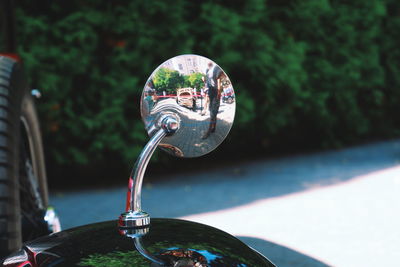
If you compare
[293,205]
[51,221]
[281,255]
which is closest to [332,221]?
[293,205]

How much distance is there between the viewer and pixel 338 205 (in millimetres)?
4953

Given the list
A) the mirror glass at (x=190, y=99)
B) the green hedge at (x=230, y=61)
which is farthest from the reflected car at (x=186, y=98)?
the green hedge at (x=230, y=61)

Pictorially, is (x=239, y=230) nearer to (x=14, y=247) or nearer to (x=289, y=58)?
(x=14, y=247)

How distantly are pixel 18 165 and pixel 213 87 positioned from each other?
32.8 inches

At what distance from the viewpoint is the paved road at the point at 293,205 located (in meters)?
3.65

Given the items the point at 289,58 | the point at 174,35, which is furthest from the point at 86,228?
the point at 289,58

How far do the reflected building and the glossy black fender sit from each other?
0.39 m

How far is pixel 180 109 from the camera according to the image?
124 cm

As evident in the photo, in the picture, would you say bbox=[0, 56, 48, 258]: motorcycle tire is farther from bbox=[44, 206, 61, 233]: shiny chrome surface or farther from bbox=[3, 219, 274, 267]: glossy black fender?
bbox=[3, 219, 274, 267]: glossy black fender

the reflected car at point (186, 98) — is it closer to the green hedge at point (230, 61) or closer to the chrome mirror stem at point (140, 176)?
the chrome mirror stem at point (140, 176)

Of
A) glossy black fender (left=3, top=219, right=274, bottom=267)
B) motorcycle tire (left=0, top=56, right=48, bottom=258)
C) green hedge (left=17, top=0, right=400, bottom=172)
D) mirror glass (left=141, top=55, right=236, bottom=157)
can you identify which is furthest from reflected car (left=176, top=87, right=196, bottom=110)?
green hedge (left=17, top=0, right=400, bottom=172)

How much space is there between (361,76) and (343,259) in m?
5.76

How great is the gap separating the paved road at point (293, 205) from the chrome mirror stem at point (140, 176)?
2169 millimetres

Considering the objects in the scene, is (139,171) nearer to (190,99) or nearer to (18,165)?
(190,99)
